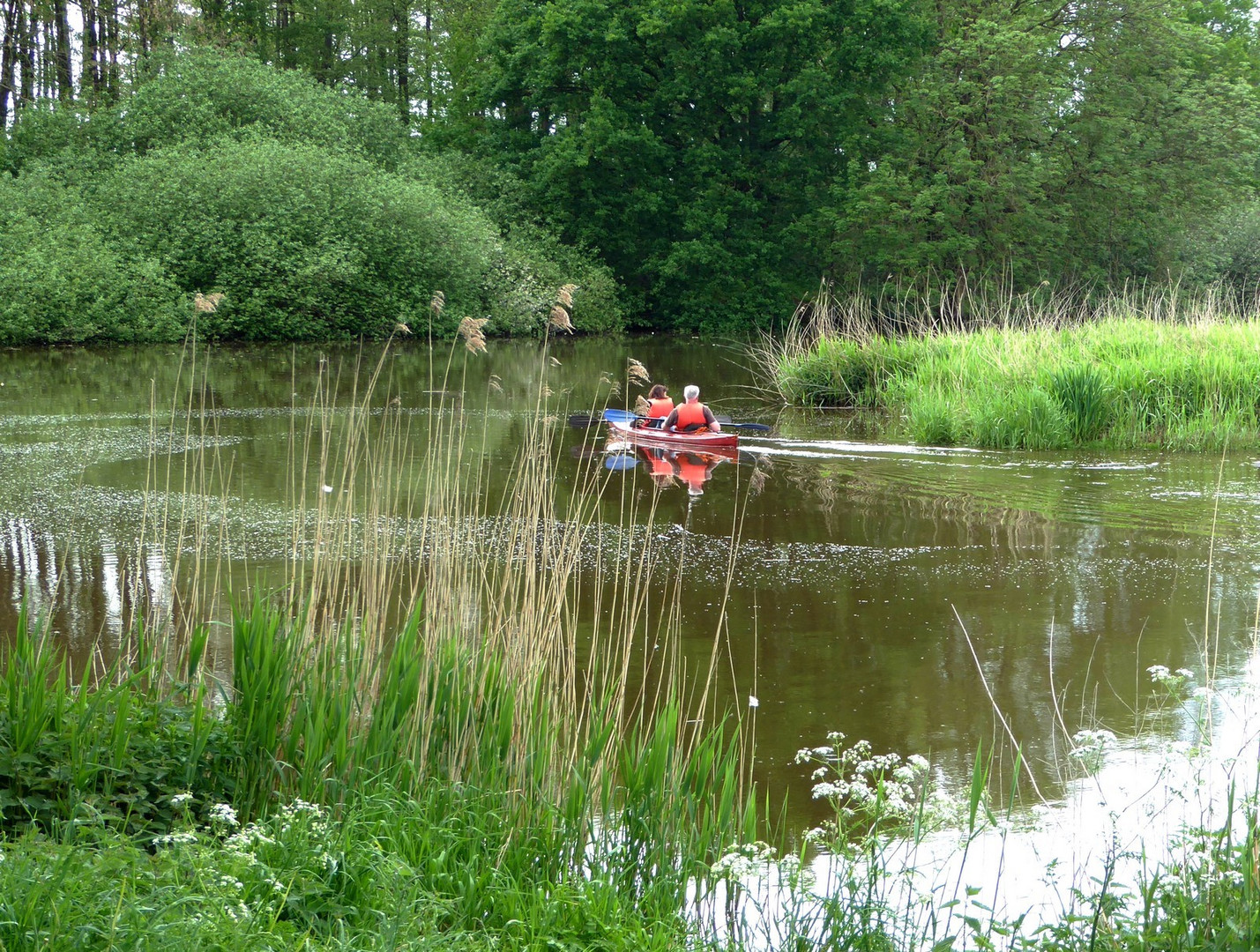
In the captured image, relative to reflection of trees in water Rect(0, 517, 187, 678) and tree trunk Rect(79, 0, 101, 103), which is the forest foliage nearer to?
tree trunk Rect(79, 0, 101, 103)

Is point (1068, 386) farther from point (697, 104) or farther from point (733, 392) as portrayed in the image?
point (697, 104)

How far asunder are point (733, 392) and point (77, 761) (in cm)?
1777

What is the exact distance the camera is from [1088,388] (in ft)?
46.7

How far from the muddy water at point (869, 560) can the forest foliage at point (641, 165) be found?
1137cm

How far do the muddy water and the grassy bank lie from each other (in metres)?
0.58

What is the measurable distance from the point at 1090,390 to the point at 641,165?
75.9 feet

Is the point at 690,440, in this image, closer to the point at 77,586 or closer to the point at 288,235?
the point at 77,586

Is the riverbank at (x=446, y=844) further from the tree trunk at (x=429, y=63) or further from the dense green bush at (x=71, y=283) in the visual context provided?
the tree trunk at (x=429, y=63)

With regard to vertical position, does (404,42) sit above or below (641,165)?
above

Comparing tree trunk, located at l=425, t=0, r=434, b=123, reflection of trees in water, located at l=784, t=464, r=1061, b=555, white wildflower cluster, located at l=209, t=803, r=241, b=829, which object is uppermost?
tree trunk, located at l=425, t=0, r=434, b=123

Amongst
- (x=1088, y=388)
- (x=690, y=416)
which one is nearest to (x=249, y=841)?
(x=690, y=416)

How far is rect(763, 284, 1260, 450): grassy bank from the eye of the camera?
14070mm

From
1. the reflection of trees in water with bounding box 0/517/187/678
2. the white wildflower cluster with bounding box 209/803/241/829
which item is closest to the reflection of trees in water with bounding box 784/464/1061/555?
the reflection of trees in water with bounding box 0/517/187/678

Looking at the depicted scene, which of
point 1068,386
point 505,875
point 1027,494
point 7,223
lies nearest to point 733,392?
point 1068,386
